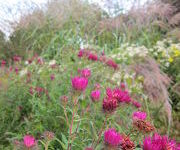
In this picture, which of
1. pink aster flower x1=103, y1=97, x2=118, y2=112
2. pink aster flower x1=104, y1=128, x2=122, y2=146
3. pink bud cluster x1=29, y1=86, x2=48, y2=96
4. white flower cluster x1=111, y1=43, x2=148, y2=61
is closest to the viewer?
pink aster flower x1=104, y1=128, x2=122, y2=146

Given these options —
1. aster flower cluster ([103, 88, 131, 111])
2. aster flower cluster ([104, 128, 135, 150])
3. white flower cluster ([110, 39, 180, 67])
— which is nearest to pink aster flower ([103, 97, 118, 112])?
aster flower cluster ([103, 88, 131, 111])

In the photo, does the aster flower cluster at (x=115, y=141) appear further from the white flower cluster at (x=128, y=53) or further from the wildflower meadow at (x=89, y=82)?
the white flower cluster at (x=128, y=53)

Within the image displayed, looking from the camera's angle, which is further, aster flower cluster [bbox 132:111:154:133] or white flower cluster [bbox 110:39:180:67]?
white flower cluster [bbox 110:39:180:67]

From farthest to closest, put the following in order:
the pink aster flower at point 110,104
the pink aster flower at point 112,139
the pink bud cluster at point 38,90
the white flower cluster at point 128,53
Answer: the white flower cluster at point 128,53, the pink bud cluster at point 38,90, the pink aster flower at point 110,104, the pink aster flower at point 112,139

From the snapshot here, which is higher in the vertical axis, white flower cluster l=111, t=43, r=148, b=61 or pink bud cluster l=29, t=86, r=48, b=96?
white flower cluster l=111, t=43, r=148, b=61

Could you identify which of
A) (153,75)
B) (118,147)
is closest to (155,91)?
(153,75)

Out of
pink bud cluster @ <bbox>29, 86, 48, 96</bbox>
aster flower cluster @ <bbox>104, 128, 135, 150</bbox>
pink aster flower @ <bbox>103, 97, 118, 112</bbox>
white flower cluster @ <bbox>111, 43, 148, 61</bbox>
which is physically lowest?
aster flower cluster @ <bbox>104, 128, 135, 150</bbox>

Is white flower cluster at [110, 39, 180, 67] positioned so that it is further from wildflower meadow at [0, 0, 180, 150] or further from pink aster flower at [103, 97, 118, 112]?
pink aster flower at [103, 97, 118, 112]

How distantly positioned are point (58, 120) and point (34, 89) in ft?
1.16

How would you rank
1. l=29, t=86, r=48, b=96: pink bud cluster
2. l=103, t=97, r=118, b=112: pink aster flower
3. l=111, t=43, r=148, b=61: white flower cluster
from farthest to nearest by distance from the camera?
l=111, t=43, r=148, b=61: white flower cluster, l=29, t=86, r=48, b=96: pink bud cluster, l=103, t=97, r=118, b=112: pink aster flower

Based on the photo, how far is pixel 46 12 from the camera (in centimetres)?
419

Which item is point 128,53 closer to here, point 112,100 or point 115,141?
point 112,100

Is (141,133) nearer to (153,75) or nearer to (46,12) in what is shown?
(153,75)

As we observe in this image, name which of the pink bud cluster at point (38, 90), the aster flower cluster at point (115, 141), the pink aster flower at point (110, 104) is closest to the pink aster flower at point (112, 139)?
the aster flower cluster at point (115, 141)
